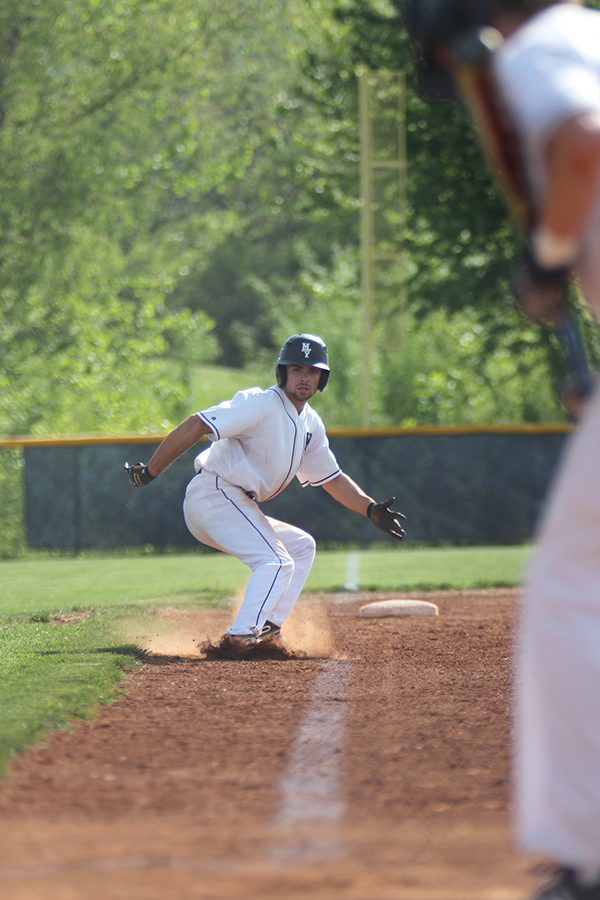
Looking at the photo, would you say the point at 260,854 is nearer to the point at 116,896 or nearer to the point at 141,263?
the point at 116,896

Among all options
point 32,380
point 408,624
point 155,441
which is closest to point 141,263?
point 32,380

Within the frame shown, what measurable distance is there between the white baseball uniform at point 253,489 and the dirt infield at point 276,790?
0.53 meters

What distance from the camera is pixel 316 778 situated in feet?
15.5

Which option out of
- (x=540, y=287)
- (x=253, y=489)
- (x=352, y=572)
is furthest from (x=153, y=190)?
(x=540, y=287)

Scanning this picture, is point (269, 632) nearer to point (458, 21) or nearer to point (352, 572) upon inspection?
point (458, 21)

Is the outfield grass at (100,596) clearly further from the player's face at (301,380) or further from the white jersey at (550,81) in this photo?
the white jersey at (550,81)

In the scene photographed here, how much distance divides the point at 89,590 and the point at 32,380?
46.3 ft

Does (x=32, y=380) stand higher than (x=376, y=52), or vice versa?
(x=376, y=52)

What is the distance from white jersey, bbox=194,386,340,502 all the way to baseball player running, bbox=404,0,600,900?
15.3 feet

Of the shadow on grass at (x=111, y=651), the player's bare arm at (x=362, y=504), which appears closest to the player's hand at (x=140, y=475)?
the shadow on grass at (x=111, y=651)

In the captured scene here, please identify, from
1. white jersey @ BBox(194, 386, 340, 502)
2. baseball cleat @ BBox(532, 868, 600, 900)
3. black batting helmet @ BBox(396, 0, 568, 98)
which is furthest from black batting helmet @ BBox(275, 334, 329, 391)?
baseball cleat @ BBox(532, 868, 600, 900)

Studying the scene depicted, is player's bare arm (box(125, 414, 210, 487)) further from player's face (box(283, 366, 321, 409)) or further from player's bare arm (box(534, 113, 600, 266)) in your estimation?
player's bare arm (box(534, 113, 600, 266))

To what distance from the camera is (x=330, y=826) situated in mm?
4055

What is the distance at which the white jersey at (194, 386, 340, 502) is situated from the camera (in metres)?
8.14
